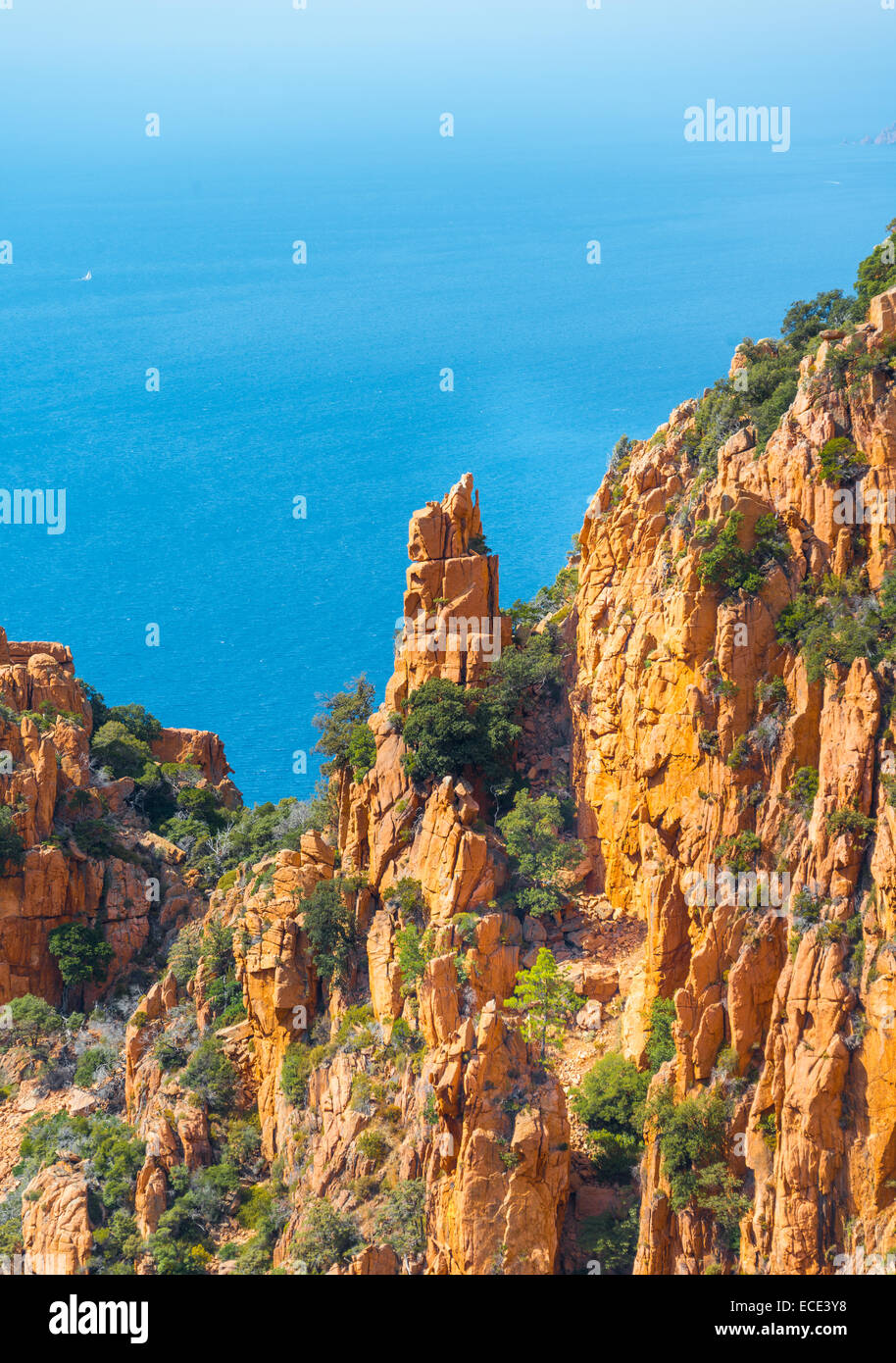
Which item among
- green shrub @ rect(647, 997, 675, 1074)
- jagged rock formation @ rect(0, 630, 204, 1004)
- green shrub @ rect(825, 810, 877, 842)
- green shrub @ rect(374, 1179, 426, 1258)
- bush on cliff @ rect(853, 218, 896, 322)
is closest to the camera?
green shrub @ rect(825, 810, 877, 842)

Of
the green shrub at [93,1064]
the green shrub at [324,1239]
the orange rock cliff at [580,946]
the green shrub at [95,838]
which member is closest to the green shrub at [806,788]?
the orange rock cliff at [580,946]

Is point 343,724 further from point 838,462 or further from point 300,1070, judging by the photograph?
point 838,462

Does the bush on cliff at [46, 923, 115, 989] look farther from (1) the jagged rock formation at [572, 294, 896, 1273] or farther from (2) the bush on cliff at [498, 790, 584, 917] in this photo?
(1) the jagged rock formation at [572, 294, 896, 1273]

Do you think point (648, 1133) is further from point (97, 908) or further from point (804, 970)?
point (97, 908)

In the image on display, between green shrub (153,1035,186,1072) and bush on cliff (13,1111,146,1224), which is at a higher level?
green shrub (153,1035,186,1072)

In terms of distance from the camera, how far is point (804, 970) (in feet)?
140

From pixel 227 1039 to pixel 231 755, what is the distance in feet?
233

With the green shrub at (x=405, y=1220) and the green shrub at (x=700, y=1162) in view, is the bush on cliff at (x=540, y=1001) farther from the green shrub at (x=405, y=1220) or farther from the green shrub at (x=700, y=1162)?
the green shrub at (x=405, y=1220)

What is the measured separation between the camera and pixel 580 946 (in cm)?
5294

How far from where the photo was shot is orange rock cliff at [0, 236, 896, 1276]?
43500 millimetres

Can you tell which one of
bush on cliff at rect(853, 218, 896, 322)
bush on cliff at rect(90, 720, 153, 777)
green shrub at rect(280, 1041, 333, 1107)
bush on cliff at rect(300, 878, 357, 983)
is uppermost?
bush on cliff at rect(853, 218, 896, 322)

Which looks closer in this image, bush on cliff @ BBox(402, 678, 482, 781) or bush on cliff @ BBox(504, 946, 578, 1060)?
bush on cliff @ BBox(504, 946, 578, 1060)

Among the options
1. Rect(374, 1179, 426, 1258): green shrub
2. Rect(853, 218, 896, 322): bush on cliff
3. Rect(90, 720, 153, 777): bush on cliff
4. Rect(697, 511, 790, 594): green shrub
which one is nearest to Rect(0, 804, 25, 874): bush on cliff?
Rect(90, 720, 153, 777): bush on cliff

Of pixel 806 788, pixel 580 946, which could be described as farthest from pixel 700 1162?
pixel 806 788
